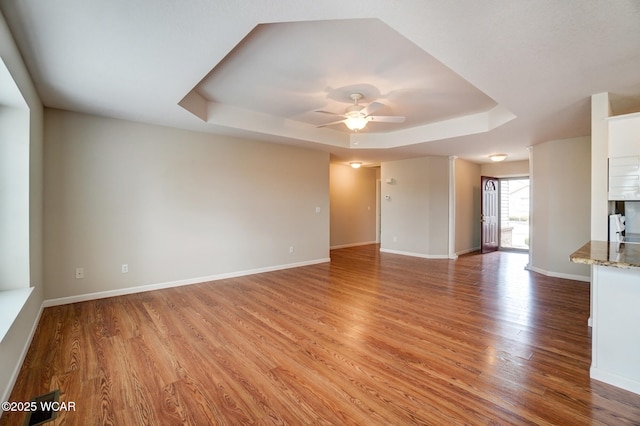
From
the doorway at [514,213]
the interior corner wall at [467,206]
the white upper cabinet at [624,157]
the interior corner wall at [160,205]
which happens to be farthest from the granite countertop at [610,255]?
the doorway at [514,213]

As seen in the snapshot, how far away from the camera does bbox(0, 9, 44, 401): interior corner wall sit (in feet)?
6.36

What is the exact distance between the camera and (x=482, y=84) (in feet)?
9.09

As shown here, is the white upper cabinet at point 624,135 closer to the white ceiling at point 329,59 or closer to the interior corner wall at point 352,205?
the white ceiling at point 329,59

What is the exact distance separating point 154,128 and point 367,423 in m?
4.53

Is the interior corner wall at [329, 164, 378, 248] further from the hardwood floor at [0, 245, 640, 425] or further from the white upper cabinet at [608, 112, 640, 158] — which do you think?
the white upper cabinet at [608, 112, 640, 158]

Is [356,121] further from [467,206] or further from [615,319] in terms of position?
[467,206]

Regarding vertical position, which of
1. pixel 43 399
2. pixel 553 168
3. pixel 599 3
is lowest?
pixel 43 399

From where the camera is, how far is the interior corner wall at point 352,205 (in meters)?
8.27

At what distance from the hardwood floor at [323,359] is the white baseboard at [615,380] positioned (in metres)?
0.06

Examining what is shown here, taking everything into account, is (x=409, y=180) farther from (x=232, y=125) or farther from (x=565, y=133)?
(x=232, y=125)

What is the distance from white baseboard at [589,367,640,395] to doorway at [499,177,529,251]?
7.00m

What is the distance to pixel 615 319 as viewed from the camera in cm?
→ 208

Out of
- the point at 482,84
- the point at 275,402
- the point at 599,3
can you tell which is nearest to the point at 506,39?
the point at 599,3

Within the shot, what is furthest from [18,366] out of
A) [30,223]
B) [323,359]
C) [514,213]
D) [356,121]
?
[514,213]
